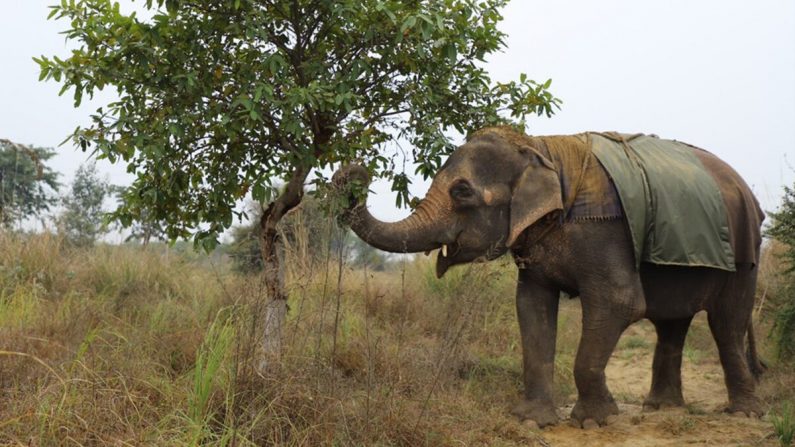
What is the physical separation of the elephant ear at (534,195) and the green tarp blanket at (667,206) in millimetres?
450

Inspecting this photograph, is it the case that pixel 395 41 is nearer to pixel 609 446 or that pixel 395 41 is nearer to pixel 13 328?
pixel 609 446

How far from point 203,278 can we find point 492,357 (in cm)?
451

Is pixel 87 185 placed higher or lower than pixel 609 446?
higher

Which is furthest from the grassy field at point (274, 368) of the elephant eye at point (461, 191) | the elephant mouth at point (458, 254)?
the elephant eye at point (461, 191)

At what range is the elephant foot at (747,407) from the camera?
7.33 meters

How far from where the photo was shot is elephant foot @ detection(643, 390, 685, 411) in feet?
25.5

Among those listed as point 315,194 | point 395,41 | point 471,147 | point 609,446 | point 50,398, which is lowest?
point 609,446

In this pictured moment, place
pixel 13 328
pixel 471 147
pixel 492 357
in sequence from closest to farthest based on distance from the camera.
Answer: pixel 471 147 < pixel 13 328 < pixel 492 357

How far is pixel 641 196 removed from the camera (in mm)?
6520

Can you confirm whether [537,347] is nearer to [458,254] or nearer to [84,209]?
[458,254]

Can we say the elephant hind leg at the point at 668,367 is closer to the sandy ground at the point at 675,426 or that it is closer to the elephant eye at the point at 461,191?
the sandy ground at the point at 675,426

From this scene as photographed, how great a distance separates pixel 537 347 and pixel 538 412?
50 centimetres

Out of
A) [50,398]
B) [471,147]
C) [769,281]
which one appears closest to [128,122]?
[50,398]

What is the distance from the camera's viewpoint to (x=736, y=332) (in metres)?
7.48
